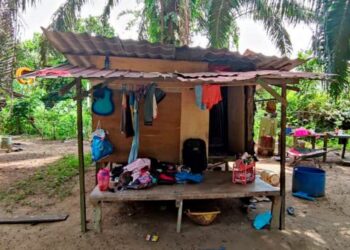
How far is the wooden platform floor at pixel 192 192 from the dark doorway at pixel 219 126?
1.96 meters

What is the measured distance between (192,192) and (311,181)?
2.94m

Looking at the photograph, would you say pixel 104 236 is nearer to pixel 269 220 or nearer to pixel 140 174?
pixel 140 174

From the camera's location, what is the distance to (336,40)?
589 centimetres

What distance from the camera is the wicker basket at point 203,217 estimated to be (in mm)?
4547

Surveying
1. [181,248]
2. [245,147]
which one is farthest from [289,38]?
[181,248]

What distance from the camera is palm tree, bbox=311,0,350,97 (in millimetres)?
5859

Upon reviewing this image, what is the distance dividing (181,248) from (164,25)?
6.67 metres

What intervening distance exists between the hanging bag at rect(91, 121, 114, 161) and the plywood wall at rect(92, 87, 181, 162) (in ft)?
0.84

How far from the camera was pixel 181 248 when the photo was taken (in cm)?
398

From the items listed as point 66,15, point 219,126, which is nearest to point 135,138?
point 219,126

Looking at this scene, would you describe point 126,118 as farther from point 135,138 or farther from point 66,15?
point 66,15

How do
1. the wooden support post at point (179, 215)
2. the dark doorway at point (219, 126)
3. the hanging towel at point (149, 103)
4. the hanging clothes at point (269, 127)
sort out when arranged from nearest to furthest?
the wooden support post at point (179, 215) → the hanging towel at point (149, 103) → the dark doorway at point (219, 126) → the hanging clothes at point (269, 127)

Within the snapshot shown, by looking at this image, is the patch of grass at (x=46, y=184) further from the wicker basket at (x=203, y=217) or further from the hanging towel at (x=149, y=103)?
the wicker basket at (x=203, y=217)

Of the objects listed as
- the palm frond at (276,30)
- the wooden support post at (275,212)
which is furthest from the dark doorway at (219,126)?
the palm frond at (276,30)
